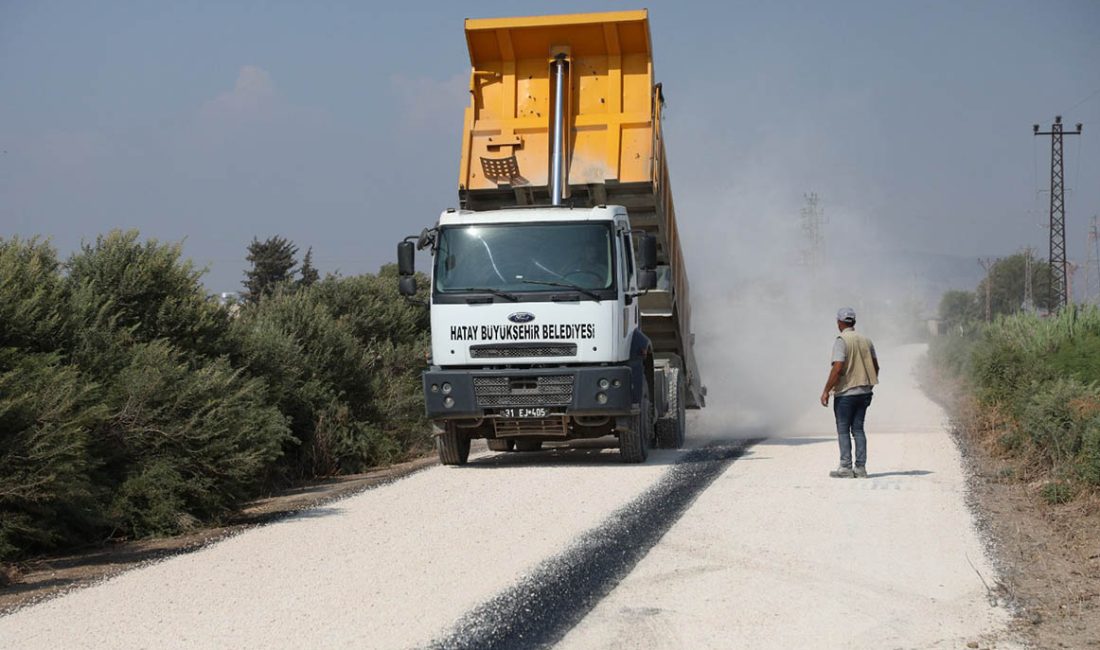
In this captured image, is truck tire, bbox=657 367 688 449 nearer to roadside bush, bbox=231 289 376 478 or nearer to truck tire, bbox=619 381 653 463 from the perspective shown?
truck tire, bbox=619 381 653 463

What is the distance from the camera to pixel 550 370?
45.6 feet

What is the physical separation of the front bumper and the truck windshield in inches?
36.1

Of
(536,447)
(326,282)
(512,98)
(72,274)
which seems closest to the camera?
(72,274)

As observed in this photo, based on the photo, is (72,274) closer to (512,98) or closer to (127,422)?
(127,422)

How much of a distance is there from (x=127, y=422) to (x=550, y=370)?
469 cm

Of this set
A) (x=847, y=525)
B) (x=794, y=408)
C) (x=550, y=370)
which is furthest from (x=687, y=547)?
(x=794, y=408)

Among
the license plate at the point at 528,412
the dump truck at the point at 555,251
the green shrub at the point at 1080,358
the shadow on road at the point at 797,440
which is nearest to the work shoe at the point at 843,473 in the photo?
the dump truck at the point at 555,251

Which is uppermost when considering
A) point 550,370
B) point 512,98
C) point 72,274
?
point 512,98

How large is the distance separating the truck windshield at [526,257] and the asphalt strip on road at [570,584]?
123 inches

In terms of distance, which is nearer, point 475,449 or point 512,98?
point 512,98

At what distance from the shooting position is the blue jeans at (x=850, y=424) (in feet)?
41.5

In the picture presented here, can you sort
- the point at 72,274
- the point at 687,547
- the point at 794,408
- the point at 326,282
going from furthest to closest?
the point at 794,408 → the point at 326,282 → the point at 72,274 → the point at 687,547

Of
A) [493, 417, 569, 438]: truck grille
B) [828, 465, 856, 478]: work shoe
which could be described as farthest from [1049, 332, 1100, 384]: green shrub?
[493, 417, 569, 438]: truck grille

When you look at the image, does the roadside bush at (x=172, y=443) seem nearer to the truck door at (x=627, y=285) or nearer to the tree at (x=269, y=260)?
the truck door at (x=627, y=285)
